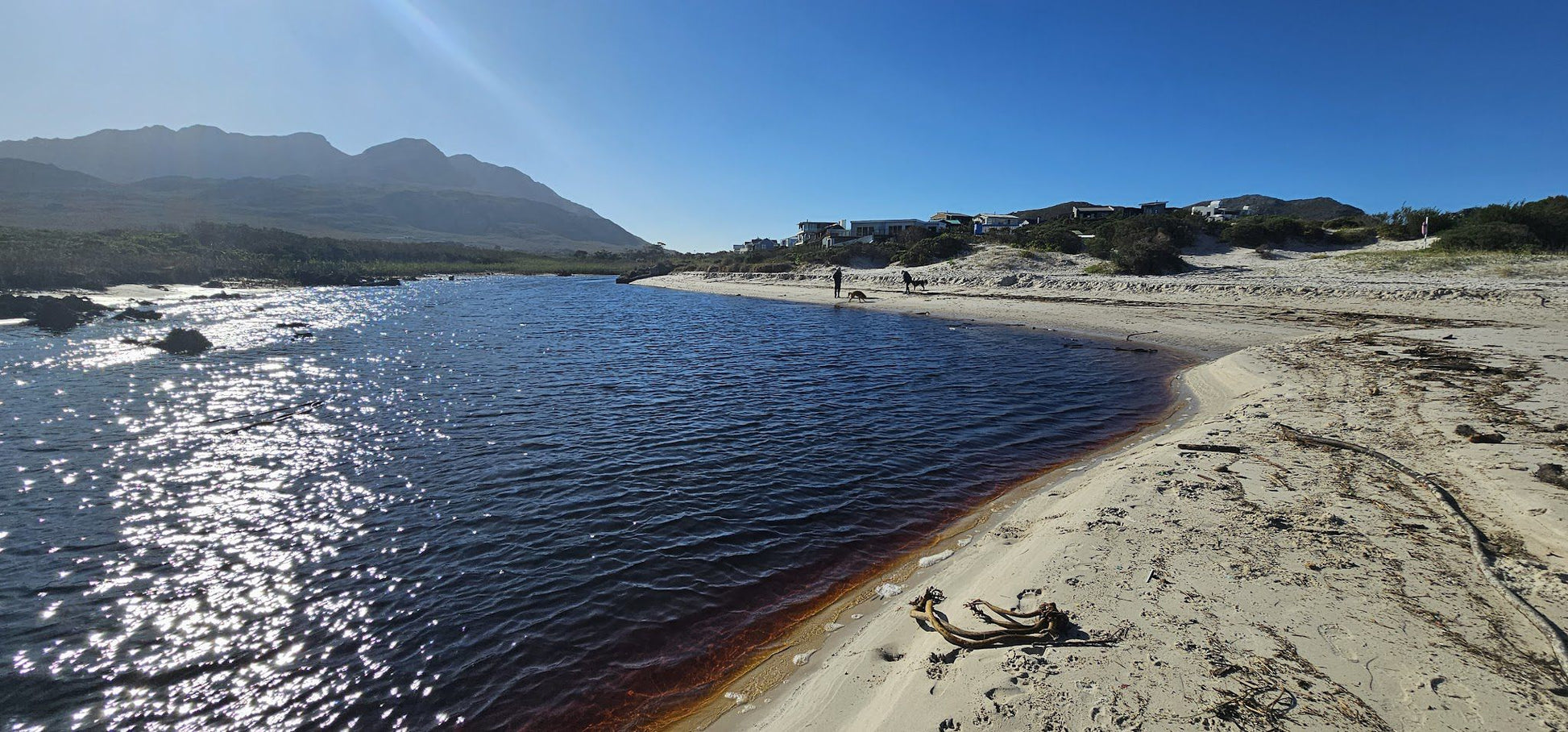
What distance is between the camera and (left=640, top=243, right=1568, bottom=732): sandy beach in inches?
138

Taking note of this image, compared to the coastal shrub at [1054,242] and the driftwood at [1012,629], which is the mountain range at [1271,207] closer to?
the coastal shrub at [1054,242]

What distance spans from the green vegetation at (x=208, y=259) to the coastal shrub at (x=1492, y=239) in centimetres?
8599

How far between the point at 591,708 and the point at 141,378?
840 inches

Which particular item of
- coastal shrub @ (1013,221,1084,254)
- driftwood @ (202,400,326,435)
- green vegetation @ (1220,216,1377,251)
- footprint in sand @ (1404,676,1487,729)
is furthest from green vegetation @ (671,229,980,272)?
footprint in sand @ (1404,676,1487,729)

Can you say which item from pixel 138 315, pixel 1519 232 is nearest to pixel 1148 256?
pixel 1519 232

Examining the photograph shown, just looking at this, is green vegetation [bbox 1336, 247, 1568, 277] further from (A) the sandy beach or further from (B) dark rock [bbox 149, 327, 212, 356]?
(B) dark rock [bbox 149, 327, 212, 356]

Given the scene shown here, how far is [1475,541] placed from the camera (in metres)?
5.09

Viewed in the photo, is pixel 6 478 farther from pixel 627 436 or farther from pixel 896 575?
pixel 896 575

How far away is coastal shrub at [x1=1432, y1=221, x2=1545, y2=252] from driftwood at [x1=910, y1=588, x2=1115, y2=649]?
43647 mm

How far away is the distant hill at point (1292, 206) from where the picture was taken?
266 feet

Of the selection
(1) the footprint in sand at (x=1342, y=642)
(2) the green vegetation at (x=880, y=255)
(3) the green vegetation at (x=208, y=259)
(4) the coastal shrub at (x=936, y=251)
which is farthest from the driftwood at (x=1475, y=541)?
(3) the green vegetation at (x=208, y=259)

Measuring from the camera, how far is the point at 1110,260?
4338cm

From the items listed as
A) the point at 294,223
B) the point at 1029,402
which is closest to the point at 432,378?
the point at 1029,402

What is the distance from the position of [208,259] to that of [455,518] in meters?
80.7
